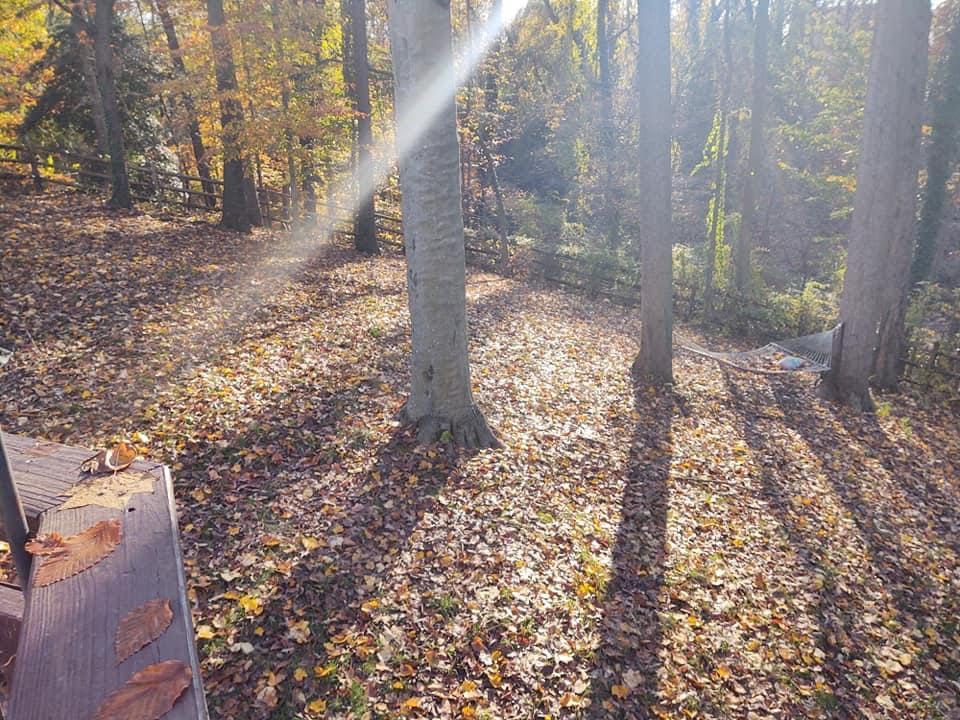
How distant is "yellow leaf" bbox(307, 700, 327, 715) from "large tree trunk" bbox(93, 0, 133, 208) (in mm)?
12633

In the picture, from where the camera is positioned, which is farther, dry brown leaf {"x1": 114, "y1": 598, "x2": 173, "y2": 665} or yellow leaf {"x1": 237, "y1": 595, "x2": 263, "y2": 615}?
yellow leaf {"x1": 237, "y1": 595, "x2": 263, "y2": 615}

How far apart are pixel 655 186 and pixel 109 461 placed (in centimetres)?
745

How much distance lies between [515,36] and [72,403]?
2328cm

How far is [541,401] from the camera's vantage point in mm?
7195

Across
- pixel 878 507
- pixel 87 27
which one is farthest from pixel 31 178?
pixel 878 507

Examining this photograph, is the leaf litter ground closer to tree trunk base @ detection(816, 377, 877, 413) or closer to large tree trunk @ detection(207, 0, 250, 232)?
tree trunk base @ detection(816, 377, 877, 413)

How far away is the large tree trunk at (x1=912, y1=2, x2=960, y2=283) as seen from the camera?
16469 millimetres

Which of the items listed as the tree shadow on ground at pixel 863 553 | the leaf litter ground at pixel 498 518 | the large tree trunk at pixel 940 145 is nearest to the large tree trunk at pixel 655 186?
the leaf litter ground at pixel 498 518

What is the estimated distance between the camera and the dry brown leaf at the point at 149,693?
1.46 meters

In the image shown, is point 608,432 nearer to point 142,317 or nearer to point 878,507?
point 878,507

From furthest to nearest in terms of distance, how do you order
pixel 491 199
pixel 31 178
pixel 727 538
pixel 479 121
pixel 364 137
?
pixel 491 199 < pixel 479 121 < pixel 364 137 < pixel 31 178 < pixel 727 538

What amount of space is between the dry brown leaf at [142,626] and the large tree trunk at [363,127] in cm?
1265

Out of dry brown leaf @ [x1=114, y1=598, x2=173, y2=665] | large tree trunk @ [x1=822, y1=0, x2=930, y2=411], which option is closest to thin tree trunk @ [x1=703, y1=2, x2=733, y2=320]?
large tree trunk @ [x1=822, y1=0, x2=930, y2=411]

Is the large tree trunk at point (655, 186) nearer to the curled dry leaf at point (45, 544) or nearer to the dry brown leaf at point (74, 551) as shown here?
the dry brown leaf at point (74, 551)
